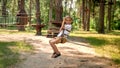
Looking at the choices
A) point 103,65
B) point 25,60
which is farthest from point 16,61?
point 103,65

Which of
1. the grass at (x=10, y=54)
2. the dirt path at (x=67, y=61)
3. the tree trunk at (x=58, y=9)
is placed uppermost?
the tree trunk at (x=58, y=9)

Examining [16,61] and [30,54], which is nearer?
[16,61]

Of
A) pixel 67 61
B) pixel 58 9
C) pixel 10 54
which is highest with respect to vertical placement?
pixel 58 9

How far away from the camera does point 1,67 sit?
11820 millimetres

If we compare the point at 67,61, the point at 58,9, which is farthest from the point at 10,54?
the point at 58,9

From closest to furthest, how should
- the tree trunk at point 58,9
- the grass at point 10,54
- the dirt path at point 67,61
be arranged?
1. the dirt path at point 67,61
2. the grass at point 10,54
3. the tree trunk at point 58,9

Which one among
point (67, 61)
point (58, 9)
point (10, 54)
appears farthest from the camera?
point (58, 9)

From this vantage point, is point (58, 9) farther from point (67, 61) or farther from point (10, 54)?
point (67, 61)

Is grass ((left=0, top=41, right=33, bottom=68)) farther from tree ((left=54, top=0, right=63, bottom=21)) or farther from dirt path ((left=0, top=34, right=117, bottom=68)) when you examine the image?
tree ((left=54, top=0, right=63, bottom=21))

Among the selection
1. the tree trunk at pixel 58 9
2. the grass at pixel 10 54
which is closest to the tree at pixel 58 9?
the tree trunk at pixel 58 9

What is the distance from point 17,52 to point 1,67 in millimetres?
3613

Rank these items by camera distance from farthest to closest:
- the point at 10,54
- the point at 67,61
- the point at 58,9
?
the point at 58,9 < the point at 10,54 < the point at 67,61

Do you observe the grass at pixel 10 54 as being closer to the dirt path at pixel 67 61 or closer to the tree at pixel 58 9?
the dirt path at pixel 67 61

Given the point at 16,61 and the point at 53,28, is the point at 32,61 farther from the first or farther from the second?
the point at 53,28
